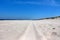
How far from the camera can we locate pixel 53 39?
6.61 metres

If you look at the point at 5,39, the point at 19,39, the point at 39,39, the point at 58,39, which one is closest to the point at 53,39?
the point at 58,39

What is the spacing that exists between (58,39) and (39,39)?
97 centimetres

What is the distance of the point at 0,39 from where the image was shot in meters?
5.53

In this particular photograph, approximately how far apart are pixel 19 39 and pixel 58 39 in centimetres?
190

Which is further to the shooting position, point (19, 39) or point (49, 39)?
point (49, 39)

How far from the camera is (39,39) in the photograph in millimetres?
6246

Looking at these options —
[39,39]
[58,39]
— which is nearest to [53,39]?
[58,39]

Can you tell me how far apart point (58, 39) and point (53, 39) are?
23cm

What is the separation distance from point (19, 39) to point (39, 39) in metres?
0.94

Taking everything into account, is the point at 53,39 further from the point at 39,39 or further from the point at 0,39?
the point at 0,39

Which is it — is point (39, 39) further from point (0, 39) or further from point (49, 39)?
point (0, 39)

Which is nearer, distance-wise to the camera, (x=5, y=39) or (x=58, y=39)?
(x=5, y=39)

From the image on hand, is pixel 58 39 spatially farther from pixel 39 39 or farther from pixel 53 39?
pixel 39 39

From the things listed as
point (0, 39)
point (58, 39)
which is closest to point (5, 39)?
point (0, 39)
